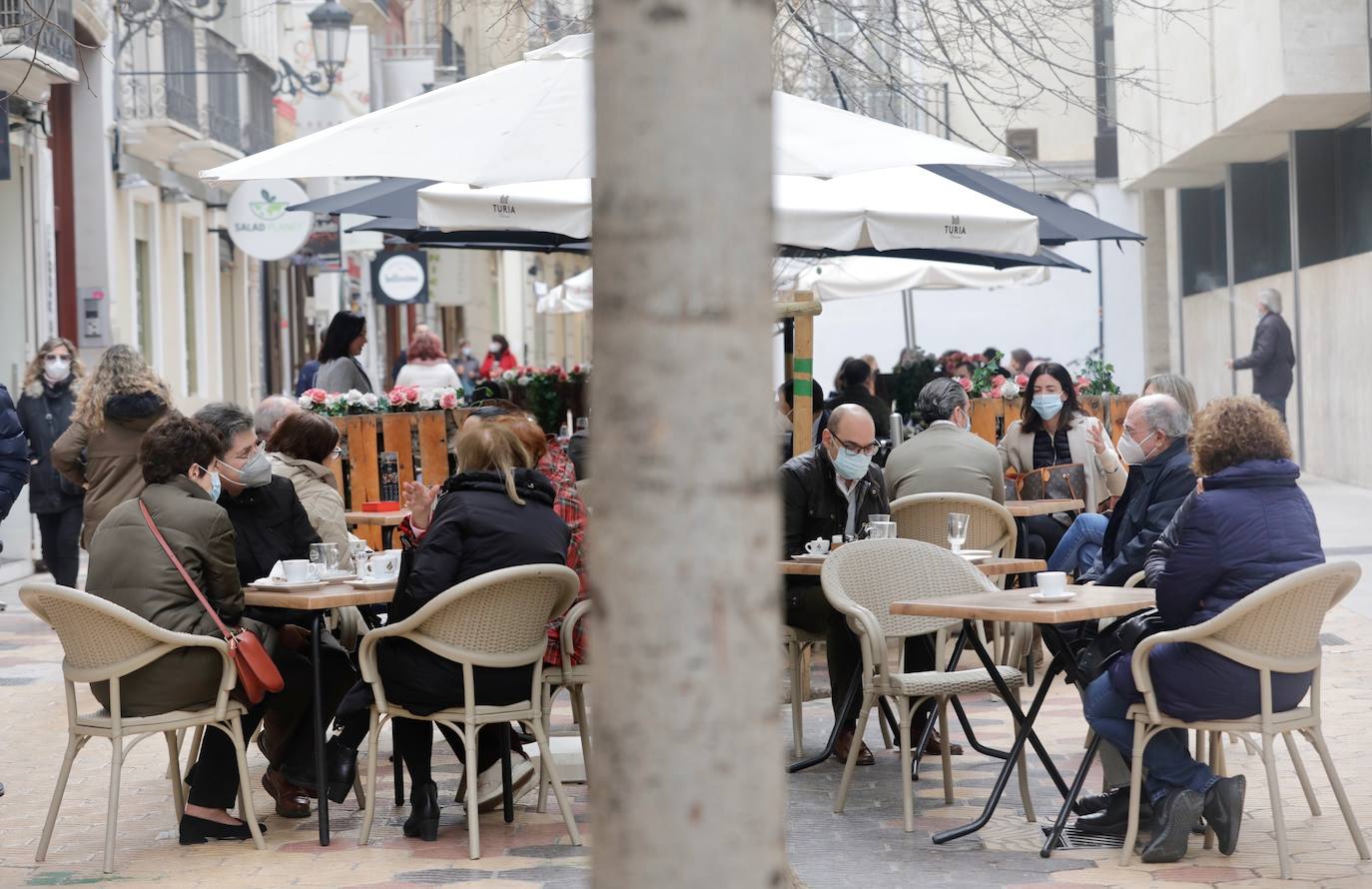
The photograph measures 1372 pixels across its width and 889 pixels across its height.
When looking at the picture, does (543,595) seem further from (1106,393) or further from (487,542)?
(1106,393)

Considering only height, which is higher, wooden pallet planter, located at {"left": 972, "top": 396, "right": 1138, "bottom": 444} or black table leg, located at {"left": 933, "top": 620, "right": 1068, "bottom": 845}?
wooden pallet planter, located at {"left": 972, "top": 396, "right": 1138, "bottom": 444}

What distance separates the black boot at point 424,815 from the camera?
6.31m

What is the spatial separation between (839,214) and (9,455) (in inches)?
162

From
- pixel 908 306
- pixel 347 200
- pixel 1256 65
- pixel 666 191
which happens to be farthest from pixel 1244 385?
pixel 666 191

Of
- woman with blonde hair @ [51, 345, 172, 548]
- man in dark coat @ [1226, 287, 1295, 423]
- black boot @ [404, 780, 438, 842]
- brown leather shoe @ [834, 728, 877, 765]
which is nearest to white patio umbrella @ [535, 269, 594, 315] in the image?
man in dark coat @ [1226, 287, 1295, 423]

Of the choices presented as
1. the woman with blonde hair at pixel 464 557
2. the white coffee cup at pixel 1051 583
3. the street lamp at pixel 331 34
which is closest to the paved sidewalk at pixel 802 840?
the woman with blonde hair at pixel 464 557

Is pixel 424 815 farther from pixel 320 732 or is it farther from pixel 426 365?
pixel 426 365

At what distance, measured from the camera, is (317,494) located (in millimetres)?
7301

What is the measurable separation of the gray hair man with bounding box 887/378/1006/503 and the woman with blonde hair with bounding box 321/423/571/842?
305cm

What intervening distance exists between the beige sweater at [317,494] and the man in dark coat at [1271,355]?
1314 cm

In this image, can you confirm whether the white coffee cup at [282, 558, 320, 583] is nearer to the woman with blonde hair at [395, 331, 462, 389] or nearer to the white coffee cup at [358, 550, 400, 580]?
the white coffee cup at [358, 550, 400, 580]

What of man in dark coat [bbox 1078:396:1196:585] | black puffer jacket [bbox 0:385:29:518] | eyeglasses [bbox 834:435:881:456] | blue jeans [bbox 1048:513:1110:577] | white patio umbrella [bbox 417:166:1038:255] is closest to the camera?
man in dark coat [bbox 1078:396:1196:585]

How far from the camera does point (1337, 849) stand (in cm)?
591

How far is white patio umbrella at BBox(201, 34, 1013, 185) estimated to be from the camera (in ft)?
24.0
